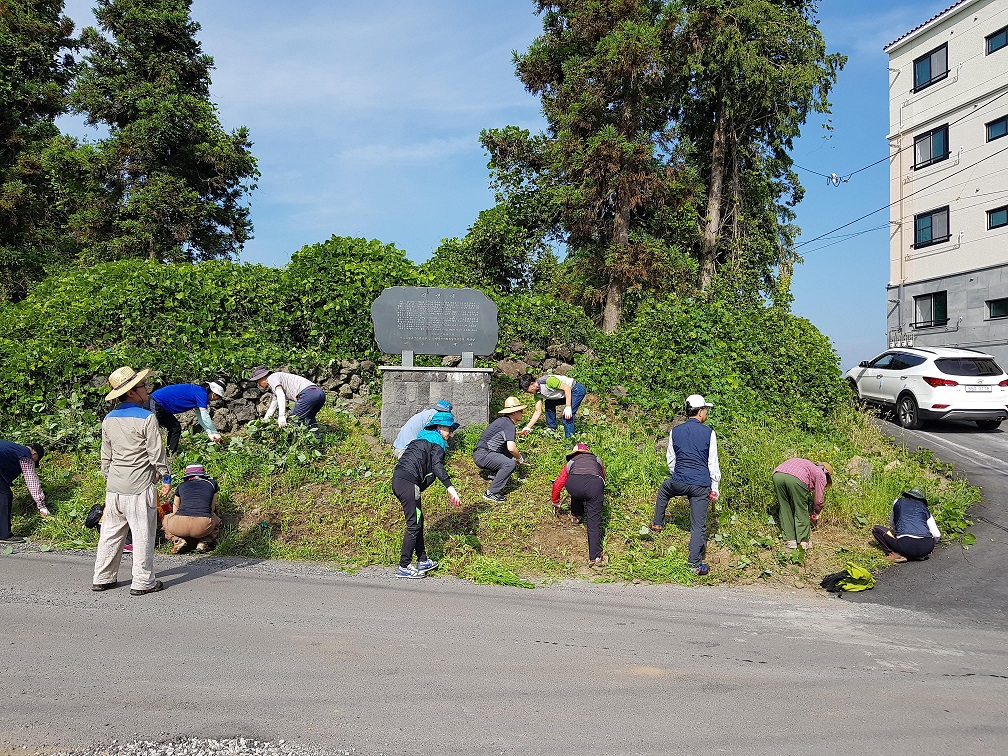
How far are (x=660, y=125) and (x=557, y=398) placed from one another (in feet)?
42.8

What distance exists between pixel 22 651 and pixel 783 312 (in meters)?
13.1

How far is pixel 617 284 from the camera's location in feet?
61.2

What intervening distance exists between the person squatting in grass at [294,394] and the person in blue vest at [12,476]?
2.91 m

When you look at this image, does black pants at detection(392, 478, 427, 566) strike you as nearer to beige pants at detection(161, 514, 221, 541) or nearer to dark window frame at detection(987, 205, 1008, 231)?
beige pants at detection(161, 514, 221, 541)

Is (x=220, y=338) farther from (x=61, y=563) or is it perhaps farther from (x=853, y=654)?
(x=853, y=654)

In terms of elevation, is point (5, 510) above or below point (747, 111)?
below

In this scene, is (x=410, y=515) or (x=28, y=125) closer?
(x=410, y=515)

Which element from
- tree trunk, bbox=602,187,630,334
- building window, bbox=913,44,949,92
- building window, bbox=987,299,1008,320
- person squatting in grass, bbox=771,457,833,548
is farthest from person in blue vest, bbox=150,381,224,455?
building window, bbox=913,44,949,92

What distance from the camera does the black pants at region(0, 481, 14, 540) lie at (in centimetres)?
849

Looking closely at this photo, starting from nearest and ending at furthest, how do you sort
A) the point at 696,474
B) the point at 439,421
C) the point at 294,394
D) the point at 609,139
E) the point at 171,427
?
the point at 439,421
the point at 696,474
the point at 171,427
the point at 294,394
the point at 609,139

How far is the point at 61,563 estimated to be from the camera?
7516 mm

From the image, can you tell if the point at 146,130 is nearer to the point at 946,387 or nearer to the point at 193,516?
the point at 193,516

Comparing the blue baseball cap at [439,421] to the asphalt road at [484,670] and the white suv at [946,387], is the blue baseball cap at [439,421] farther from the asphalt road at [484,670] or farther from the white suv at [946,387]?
the white suv at [946,387]

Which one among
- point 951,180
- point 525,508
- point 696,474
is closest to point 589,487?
point 696,474
